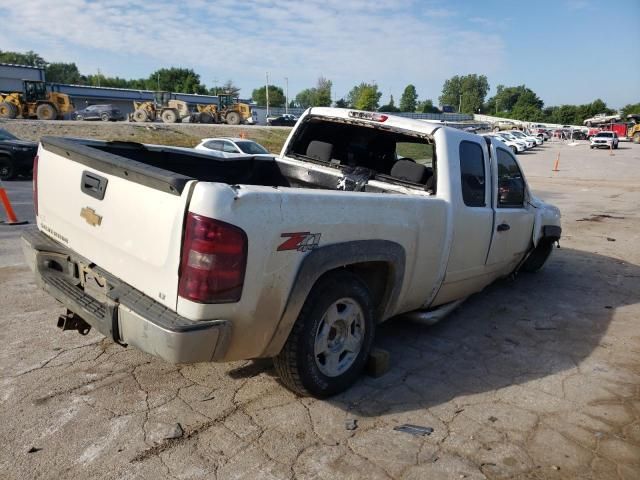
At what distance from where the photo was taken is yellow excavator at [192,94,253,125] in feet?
154

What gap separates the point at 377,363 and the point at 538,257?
3.86 m

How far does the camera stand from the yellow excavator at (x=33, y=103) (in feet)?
113

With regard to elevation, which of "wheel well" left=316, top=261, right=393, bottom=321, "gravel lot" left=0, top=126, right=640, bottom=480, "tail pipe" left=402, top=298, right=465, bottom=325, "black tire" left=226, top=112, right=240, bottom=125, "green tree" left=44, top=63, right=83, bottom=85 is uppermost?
"green tree" left=44, top=63, right=83, bottom=85

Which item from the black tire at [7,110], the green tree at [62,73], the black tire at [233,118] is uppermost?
the green tree at [62,73]

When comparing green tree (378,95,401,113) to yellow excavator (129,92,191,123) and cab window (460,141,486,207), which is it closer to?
yellow excavator (129,92,191,123)

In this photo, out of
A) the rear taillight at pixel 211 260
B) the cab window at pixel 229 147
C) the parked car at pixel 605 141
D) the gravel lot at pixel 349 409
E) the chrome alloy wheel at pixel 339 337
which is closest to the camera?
the rear taillight at pixel 211 260

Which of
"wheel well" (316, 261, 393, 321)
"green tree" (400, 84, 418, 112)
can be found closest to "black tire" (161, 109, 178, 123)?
"wheel well" (316, 261, 393, 321)

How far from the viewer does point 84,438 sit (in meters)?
2.79

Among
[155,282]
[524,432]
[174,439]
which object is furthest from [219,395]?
[524,432]

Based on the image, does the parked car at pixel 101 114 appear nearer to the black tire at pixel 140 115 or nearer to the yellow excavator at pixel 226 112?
the black tire at pixel 140 115

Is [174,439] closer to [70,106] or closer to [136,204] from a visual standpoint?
[136,204]

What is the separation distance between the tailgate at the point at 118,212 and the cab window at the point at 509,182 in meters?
3.24

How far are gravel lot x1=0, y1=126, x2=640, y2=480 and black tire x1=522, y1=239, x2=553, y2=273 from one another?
1.52m

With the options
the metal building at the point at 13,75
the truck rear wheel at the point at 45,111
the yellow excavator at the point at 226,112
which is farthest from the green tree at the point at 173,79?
the truck rear wheel at the point at 45,111
